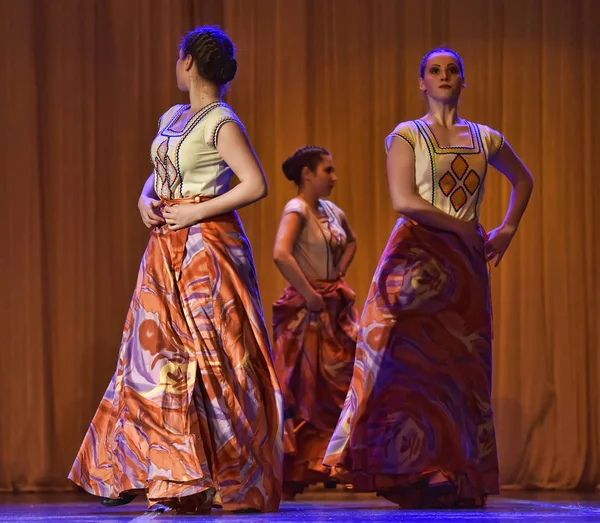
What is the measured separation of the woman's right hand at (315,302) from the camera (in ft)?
18.6

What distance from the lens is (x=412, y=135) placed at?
4336 mm

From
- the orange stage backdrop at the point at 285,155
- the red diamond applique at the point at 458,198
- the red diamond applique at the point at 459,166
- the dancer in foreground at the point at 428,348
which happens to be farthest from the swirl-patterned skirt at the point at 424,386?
the orange stage backdrop at the point at 285,155

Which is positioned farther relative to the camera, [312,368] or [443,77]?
[312,368]

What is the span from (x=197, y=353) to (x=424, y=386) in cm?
99

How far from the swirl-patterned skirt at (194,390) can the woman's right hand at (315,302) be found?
1788 millimetres

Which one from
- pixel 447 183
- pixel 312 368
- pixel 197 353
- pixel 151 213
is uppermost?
pixel 447 183

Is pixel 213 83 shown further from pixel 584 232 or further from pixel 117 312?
pixel 584 232

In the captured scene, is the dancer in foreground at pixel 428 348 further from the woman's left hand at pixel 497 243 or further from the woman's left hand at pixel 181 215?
the woman's left hand at pixel 181 215

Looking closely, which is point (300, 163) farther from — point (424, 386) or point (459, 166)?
point (424, 386)

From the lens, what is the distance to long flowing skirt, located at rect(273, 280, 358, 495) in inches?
224

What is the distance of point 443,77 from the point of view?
4.42m

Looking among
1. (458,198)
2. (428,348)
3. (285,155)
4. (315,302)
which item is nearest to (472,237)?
(458,198)

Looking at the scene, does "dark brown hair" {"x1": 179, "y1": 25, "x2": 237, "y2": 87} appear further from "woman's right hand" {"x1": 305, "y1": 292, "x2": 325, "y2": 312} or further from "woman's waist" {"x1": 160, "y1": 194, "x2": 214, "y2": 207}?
"woman's right hand" {"x1": 305, "y1": 292, "x2": 325, "y2": 312}

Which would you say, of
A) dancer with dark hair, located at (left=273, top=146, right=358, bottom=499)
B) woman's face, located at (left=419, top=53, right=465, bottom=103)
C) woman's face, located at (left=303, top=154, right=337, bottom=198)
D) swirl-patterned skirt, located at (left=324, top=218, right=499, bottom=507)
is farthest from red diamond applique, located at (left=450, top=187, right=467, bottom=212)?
woman's face, located at (left=303, top=154, right=337, bottom=198)
